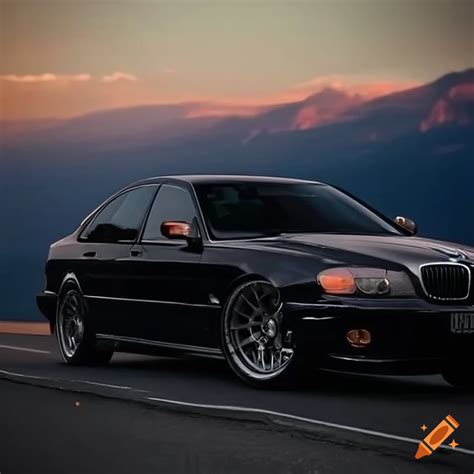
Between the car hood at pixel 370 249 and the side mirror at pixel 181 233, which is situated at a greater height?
the side mirror at pixel 181 233

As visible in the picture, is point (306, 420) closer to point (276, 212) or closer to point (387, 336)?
point (387, 336)

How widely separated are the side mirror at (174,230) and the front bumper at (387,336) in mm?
1385

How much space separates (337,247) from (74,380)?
2135mm

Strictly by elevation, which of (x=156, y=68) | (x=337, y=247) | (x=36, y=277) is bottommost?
(x=36, y=277)

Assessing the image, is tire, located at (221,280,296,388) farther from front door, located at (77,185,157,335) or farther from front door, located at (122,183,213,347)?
front door, located at (77,185,157,335)

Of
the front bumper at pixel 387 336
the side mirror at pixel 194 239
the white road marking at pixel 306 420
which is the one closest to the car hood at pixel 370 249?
the front bumper at pixel 387 336

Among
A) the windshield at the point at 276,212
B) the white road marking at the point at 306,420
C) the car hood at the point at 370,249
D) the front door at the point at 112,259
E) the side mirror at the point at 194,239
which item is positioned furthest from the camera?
the front door at the point at 112,259

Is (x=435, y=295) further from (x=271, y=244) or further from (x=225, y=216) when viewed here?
(x=225, y=216)

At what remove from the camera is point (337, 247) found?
31.2 feet

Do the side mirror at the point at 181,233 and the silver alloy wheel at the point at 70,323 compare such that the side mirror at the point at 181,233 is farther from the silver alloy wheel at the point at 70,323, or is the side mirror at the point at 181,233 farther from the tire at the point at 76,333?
the silver alloy wheel at the point at 70,323

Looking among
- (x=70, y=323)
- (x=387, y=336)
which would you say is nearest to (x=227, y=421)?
(x=387, y=336)

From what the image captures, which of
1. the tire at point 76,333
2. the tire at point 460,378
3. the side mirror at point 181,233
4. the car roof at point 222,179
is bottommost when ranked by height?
the tire at point 460,378

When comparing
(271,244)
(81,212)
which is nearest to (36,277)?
(81,212)

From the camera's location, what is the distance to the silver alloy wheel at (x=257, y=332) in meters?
9.46
